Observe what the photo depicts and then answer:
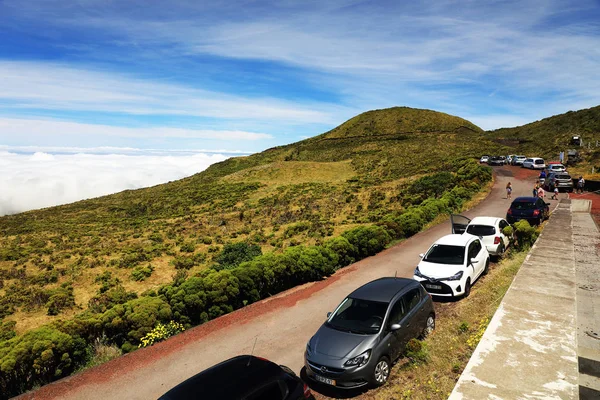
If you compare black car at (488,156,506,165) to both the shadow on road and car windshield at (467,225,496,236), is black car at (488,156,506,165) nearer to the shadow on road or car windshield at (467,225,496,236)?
car windshield at (467,225,496,236)

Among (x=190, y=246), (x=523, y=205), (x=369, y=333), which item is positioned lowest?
(x=190, y=246)

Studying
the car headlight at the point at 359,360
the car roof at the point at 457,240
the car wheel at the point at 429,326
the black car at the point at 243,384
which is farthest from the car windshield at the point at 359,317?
the car roof at the point at 457,240

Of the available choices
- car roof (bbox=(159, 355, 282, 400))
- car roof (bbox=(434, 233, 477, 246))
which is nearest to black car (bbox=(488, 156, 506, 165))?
car roof (bbox=(434, 233, 477, 246))

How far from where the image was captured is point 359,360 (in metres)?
7.55

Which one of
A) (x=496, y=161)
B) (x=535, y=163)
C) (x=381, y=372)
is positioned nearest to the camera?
(x=381, y=372)

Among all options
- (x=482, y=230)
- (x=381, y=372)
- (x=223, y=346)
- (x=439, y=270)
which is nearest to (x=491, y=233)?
(x=482, y=230)

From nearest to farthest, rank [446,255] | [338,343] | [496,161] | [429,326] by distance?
[338,343] < [429,326] < [446,255] < [496,161]

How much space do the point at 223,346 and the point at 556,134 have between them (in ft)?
297

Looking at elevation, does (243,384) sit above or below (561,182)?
above

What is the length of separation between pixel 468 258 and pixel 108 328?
12.0m

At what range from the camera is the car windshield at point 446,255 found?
12.8 m

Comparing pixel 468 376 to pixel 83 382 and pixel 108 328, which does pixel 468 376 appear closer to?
pixel 83 382

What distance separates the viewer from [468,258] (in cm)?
1283

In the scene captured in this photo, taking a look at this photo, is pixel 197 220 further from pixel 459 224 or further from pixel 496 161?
pixel 496 161
